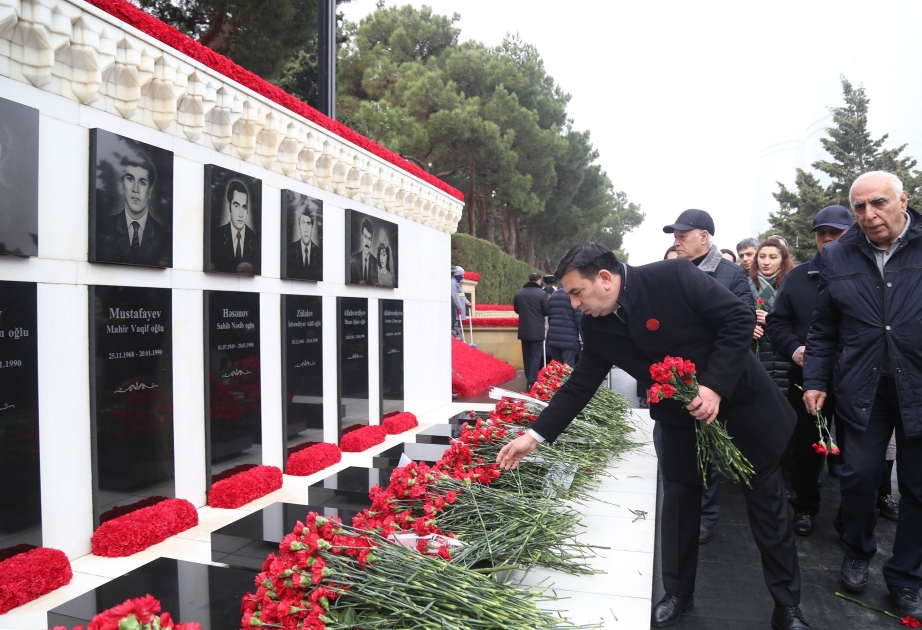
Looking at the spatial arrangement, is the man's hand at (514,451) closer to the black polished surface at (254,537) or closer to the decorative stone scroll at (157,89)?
the black polished surface at (254,537)

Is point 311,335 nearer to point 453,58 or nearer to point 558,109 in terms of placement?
point 453,58

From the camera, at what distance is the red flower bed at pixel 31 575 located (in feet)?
8.68

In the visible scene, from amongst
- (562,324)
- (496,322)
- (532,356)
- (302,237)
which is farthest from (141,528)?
(496,322)

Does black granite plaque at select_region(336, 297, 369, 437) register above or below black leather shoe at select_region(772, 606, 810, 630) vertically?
above

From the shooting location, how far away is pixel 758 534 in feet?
8.63

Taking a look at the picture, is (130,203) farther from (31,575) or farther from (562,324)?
(562,324)

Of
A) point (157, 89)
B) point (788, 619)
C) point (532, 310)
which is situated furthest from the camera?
point (532, 310)

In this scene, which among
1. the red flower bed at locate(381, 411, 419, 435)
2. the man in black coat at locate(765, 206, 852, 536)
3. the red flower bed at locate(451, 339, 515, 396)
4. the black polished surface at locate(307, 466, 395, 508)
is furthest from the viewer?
the red flower bed at locate(451, 339, 515, 396)

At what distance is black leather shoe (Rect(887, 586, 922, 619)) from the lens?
2836 millimetres

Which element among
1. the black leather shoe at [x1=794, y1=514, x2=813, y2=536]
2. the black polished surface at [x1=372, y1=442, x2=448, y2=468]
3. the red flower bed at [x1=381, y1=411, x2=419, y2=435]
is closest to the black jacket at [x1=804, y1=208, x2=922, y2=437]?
the black leather shoe at [x1=794, y1=514, x2=813, y2=536]

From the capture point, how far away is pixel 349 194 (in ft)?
20.1

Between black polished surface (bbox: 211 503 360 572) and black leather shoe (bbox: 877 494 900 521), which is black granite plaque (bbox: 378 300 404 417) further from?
black leather shoe (bbox: 877 494 900 521)

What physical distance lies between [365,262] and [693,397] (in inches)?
171

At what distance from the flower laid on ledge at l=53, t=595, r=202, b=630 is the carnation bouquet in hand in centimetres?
179
